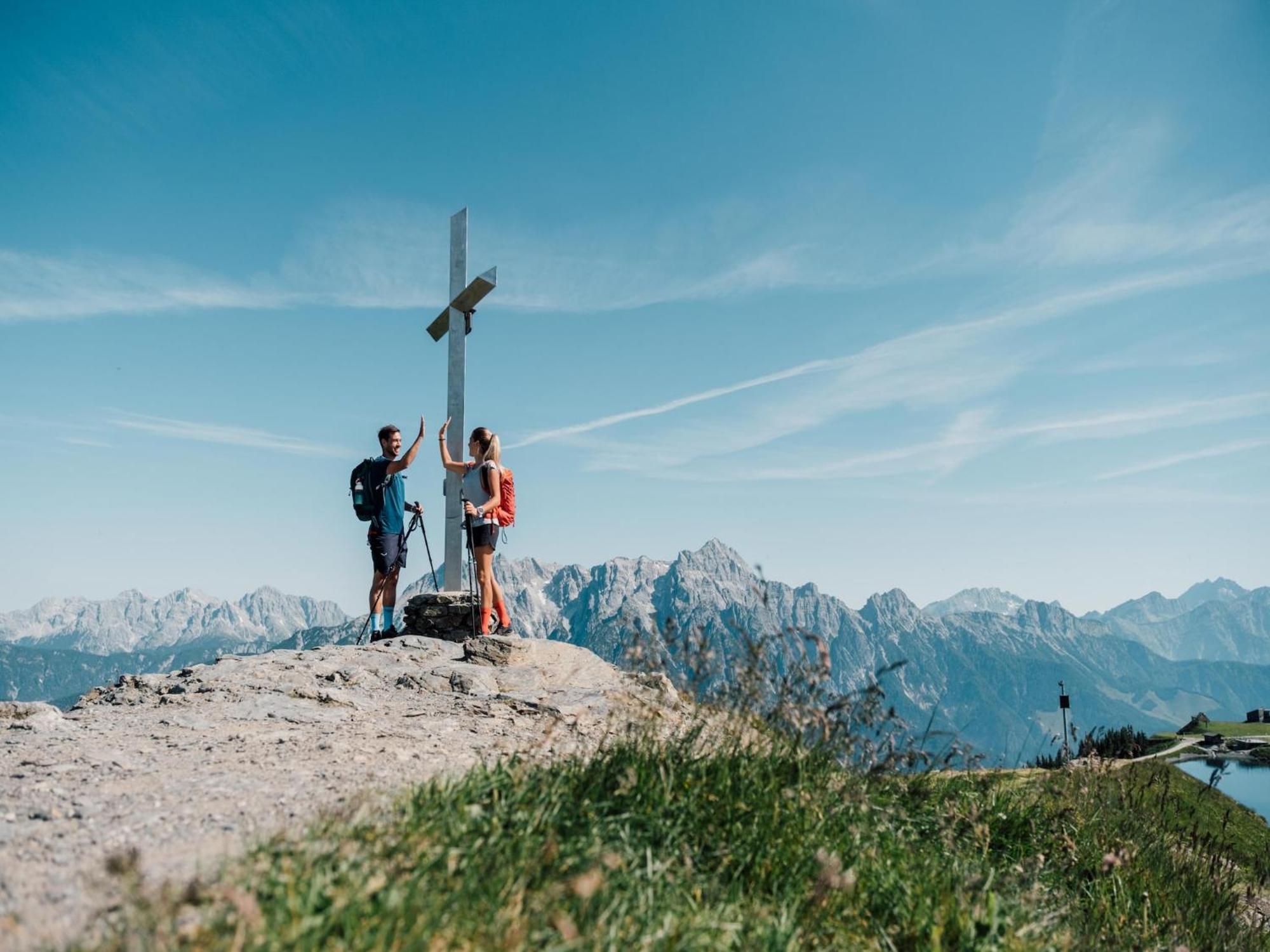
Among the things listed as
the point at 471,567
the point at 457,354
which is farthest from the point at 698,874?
the point at 457,354

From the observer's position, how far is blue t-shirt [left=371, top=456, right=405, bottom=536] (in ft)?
40.9

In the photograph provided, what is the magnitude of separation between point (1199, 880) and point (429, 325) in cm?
1389

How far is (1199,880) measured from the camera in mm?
6340

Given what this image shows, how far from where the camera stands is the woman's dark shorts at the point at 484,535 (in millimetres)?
12039

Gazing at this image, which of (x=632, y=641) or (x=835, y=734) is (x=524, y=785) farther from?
(x=835, y=734)

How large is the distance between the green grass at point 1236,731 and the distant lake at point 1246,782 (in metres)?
7.79

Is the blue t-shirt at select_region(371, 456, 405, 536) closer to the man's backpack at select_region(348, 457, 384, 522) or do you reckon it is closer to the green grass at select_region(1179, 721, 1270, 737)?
the man's backpack at select_region(348, 457, 384, 522)

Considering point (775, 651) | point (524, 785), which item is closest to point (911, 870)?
point (775, 651)

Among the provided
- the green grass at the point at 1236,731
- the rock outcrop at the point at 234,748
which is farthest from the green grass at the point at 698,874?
the green grass at the point at 1236,731

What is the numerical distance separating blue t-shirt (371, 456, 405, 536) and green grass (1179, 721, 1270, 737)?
40650 mm

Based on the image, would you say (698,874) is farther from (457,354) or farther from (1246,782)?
(1246,782)

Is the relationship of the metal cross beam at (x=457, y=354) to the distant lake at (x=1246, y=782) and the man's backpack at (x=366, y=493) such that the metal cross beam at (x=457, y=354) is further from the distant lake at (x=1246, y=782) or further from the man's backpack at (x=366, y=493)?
the distant lake at (x=1246, y=782)

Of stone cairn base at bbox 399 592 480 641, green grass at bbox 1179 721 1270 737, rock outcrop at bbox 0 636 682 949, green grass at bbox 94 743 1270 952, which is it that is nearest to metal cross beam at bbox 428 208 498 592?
stone cairn base at bbox 399 592 480 641

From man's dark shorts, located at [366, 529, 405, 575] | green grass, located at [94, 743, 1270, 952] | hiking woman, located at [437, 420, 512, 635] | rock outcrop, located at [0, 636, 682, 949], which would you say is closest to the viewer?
green grass, located at [94, 743, 1270, 952]
